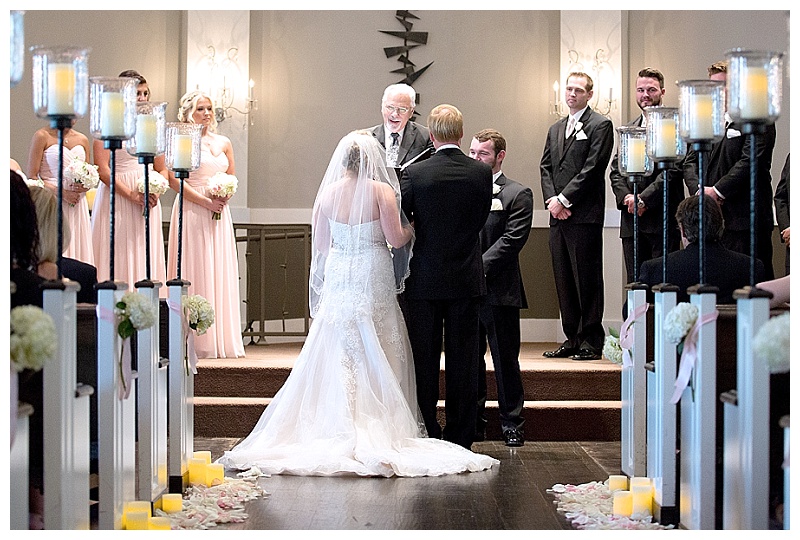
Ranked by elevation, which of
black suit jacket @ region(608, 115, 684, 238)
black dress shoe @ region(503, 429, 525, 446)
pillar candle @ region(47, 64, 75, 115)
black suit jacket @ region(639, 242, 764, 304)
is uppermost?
pillar candle @ region(47, 64, 75, 115)

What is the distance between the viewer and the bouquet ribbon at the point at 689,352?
3.43 m

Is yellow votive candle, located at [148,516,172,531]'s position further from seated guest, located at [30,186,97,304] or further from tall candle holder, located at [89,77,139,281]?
tall candle holder, located at [89,77,139,281]

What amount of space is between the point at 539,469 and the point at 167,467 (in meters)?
1.77

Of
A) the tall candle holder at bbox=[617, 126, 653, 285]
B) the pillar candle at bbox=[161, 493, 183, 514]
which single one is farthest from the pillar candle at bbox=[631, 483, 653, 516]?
the pillar candle at bbox=[161, 493, 183, 514]

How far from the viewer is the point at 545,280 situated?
9.25 meters

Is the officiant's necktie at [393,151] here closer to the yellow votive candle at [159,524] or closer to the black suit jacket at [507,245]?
the black suit jacket at [507,245]

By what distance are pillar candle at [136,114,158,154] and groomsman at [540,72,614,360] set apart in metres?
3.23

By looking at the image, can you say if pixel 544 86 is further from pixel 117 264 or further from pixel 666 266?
pixel 666 266

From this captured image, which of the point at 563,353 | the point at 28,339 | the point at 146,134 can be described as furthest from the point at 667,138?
the point at 563,353

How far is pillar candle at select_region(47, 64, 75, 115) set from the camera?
333cm

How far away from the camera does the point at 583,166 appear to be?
700 centimetres

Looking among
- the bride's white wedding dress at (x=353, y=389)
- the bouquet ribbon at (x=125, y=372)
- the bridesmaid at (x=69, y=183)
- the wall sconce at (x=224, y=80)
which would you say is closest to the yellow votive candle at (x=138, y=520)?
the bouquet ribbon at (x=125, y=372)

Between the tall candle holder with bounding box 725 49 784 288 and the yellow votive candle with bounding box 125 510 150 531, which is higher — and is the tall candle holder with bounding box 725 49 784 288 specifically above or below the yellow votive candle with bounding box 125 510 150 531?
above

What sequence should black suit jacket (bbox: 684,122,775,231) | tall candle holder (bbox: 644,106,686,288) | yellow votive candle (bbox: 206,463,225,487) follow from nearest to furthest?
tall candle holder (bbox: 644,106,686,288) < yellow votive candle (bbox: 206,463,225,487) < black suit jacket (bbox: 684,122,775,231)
